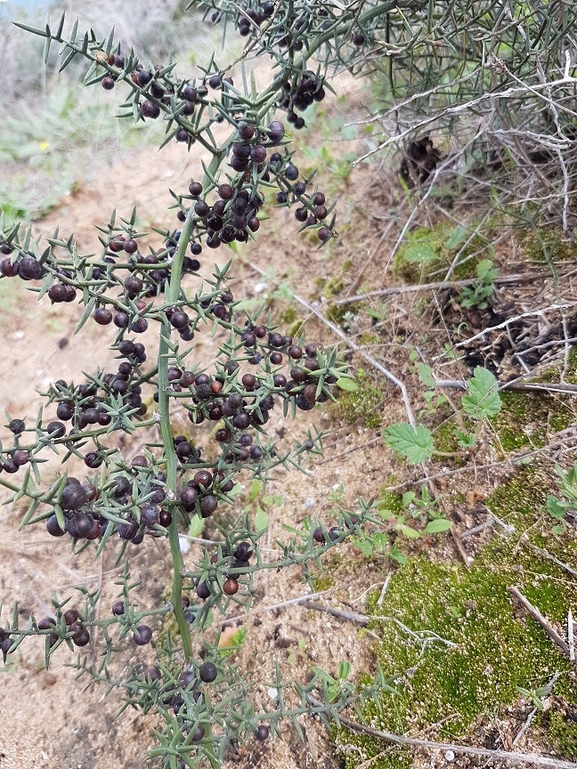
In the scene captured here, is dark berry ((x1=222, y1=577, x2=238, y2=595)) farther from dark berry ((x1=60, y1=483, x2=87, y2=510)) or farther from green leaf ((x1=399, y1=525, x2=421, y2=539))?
green leaf ((x1=399, y1=525, x2=421, y2=539))

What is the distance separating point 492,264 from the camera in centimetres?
224

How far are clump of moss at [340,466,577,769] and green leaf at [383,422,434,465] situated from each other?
0.83ft

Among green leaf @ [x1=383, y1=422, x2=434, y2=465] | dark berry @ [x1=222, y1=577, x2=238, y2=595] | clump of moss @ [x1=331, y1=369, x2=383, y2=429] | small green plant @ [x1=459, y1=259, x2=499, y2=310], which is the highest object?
small green plant @ [x1=459, y1=259, x2=499, y2=310]

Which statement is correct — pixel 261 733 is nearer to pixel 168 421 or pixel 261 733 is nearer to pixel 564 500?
pixel 168 421

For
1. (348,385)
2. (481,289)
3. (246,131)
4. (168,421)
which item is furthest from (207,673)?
(481,289)

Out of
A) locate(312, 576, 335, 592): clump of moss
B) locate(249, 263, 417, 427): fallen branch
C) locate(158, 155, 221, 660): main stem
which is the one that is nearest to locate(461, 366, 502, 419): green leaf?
locate(249, 263, 417, 427): fallen branch

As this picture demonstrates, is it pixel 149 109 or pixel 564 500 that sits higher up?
pixel 149 109

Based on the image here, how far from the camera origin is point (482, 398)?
1.77 meters

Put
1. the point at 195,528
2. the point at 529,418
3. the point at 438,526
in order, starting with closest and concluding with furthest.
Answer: the point at 438,526
the point at 529,418
the point at 195,528

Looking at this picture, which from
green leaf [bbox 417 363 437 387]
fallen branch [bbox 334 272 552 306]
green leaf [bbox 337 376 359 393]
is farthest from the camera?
green leaf [bbox 337 376 359 393]

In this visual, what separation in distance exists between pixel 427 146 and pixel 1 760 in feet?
9.57

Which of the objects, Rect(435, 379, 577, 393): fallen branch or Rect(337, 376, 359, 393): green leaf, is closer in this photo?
Rect(435, 379, 577, 393): fallen branch

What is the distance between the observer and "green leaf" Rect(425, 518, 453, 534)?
1.69 meters

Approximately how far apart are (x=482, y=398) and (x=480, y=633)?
0.69 meters
